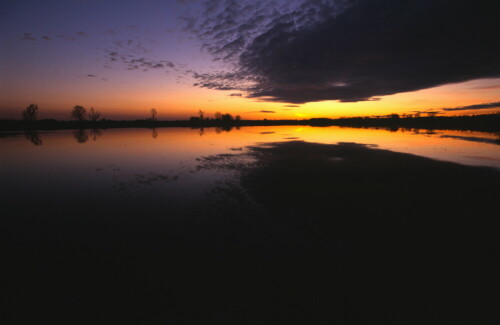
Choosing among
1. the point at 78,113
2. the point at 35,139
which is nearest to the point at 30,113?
the point at 78,113

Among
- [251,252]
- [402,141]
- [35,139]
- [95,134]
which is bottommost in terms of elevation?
[251,252]

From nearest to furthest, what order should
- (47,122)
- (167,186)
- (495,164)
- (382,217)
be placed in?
(382,217)
(167,186)
(495,164)
(47,122)

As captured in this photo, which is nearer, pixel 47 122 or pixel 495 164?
pixel 495 164

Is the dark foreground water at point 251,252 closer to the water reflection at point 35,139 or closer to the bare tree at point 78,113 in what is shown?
the water reflection at point 35,139

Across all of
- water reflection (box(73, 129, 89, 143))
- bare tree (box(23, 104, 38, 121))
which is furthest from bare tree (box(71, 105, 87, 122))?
water reflection (box(73, 129, 89, 143))

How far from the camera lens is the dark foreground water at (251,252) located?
14.9ft

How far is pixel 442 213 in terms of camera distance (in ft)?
29.8

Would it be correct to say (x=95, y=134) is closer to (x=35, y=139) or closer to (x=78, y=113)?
(x=35, y=139)

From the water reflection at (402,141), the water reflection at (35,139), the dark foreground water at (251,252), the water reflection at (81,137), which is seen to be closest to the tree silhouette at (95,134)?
the water reflection at (402,141)

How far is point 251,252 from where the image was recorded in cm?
648

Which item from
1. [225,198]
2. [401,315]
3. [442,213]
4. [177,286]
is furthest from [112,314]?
[442,213]

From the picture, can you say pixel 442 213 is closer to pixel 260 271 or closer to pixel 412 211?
pixel 412 211

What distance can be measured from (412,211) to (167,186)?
12.7 m

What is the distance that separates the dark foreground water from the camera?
4531 mm
